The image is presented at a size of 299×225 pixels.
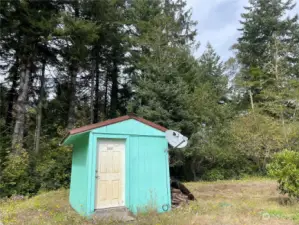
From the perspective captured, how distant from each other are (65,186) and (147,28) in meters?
8.76

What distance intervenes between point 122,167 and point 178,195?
6.09 feet

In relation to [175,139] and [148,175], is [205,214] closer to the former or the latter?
[148,175]

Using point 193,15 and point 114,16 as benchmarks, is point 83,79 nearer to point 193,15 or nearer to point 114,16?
point 114,16

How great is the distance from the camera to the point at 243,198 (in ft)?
20.5

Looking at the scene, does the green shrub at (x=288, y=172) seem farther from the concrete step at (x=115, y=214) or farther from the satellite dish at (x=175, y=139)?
the concrete step at (x=115, y=214)

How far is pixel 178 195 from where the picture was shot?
566 cm

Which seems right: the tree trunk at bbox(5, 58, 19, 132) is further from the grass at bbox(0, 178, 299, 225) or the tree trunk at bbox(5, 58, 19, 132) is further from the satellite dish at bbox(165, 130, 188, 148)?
the satellite dish at bbox(165, 130, 188, 148)

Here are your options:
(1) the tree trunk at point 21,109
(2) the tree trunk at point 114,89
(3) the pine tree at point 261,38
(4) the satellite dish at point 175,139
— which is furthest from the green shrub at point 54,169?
(3) the pine tree at point 261,38

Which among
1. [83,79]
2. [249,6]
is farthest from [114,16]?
[249,6]

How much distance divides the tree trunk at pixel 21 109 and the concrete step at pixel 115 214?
21.4 feet

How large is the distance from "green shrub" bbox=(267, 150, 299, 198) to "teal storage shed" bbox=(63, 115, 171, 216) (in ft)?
8.78

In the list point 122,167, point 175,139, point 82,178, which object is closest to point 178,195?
point 175,139

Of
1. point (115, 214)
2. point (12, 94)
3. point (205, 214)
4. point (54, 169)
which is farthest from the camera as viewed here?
point (12, 94)

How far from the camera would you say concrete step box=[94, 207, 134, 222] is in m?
4.12
